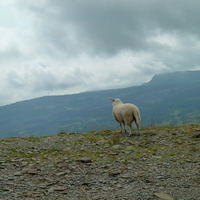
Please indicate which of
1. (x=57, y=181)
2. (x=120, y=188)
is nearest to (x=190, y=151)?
(x=120, y=188)

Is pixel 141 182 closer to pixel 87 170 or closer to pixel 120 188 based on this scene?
pixel 120 188

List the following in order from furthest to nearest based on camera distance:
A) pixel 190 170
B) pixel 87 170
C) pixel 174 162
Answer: pixel 174 162 → pixel 87 170 → pixel 190 170

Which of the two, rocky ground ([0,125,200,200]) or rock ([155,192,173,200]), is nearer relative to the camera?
rock ([155,192,173,200])

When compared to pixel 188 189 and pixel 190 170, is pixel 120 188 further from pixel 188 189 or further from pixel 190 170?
pixel 190 170

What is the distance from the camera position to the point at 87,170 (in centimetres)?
786

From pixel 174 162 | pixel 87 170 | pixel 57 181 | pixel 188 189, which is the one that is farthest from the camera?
pixel 174 162

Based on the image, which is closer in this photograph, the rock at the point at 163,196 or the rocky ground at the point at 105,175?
the rock at the point at 163,196

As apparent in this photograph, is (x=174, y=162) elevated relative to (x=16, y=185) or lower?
lower

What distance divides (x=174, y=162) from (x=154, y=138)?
566cm

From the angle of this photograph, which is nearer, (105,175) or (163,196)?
(163,196)

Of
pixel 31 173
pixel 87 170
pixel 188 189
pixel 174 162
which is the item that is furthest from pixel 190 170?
pixel 31 173

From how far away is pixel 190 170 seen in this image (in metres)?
7.22

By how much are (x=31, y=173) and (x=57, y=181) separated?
124 centimetres

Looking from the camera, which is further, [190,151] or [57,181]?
[190,151]
